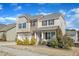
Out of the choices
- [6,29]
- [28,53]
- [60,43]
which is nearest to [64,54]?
[60,43]

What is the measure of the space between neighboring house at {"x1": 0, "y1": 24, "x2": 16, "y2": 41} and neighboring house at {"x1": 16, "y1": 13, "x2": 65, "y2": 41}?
0.26ft

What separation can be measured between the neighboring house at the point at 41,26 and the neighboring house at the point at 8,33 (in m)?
0.08

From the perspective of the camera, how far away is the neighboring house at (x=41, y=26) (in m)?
5.46

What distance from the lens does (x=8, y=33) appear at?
5535 mm

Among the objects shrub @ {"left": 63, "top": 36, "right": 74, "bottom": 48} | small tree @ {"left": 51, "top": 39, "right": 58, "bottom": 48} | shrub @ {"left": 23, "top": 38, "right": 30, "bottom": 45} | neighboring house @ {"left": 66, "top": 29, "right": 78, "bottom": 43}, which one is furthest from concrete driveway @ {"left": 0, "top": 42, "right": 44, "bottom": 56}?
neighboring house @ {"left": 66, "top": 29, "right": 78, "bottom": 43}

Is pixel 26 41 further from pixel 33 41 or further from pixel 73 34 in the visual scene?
pixel 73 34

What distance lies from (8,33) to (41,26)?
2.03ft

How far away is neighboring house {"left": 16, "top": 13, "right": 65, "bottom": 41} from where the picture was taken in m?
5.46

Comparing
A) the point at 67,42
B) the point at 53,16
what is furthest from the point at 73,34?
the point at 53,16

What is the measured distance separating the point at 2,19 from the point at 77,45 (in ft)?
4.71

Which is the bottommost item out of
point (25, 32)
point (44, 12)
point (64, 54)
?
point (64, 54)

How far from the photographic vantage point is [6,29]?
5.55 m

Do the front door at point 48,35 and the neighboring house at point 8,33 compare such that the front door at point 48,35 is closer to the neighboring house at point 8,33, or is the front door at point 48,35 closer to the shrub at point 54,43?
the shrub at point 54,43

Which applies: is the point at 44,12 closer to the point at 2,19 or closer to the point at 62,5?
the point at 62,5
